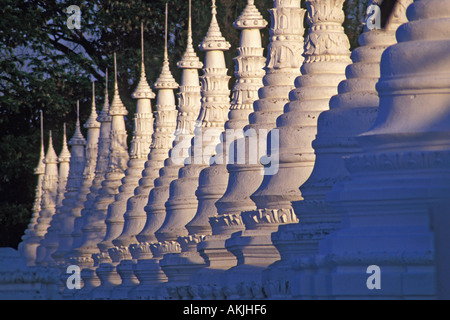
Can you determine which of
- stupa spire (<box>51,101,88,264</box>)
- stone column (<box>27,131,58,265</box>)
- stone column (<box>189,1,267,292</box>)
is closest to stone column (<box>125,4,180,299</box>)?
stone column (<box>189,1,267,292</box>)

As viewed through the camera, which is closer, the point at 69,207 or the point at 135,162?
the point at 135,162

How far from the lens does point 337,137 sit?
18609mm

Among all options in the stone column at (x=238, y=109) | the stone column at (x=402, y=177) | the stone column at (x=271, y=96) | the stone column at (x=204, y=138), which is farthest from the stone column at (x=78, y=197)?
the stone column at (x=402, y=177)

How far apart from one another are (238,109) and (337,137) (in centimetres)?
677

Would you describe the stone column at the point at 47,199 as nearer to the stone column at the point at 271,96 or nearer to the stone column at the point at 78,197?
the stone column at the point at 78,197

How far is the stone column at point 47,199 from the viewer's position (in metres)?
56.2

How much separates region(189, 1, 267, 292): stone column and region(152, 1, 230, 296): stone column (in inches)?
39.9

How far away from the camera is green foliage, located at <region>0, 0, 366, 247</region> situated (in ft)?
205

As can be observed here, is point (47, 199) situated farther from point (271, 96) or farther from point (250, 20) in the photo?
point (271, 96)

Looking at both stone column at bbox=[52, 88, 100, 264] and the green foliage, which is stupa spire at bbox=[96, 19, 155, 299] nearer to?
stone column at bbox=[52, 88, 100, 264]

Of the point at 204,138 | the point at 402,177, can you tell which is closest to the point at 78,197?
the point at 204,138

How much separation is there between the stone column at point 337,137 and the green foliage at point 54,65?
39.9 meters

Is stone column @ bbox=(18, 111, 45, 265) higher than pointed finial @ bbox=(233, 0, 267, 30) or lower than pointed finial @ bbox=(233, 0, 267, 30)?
lower
